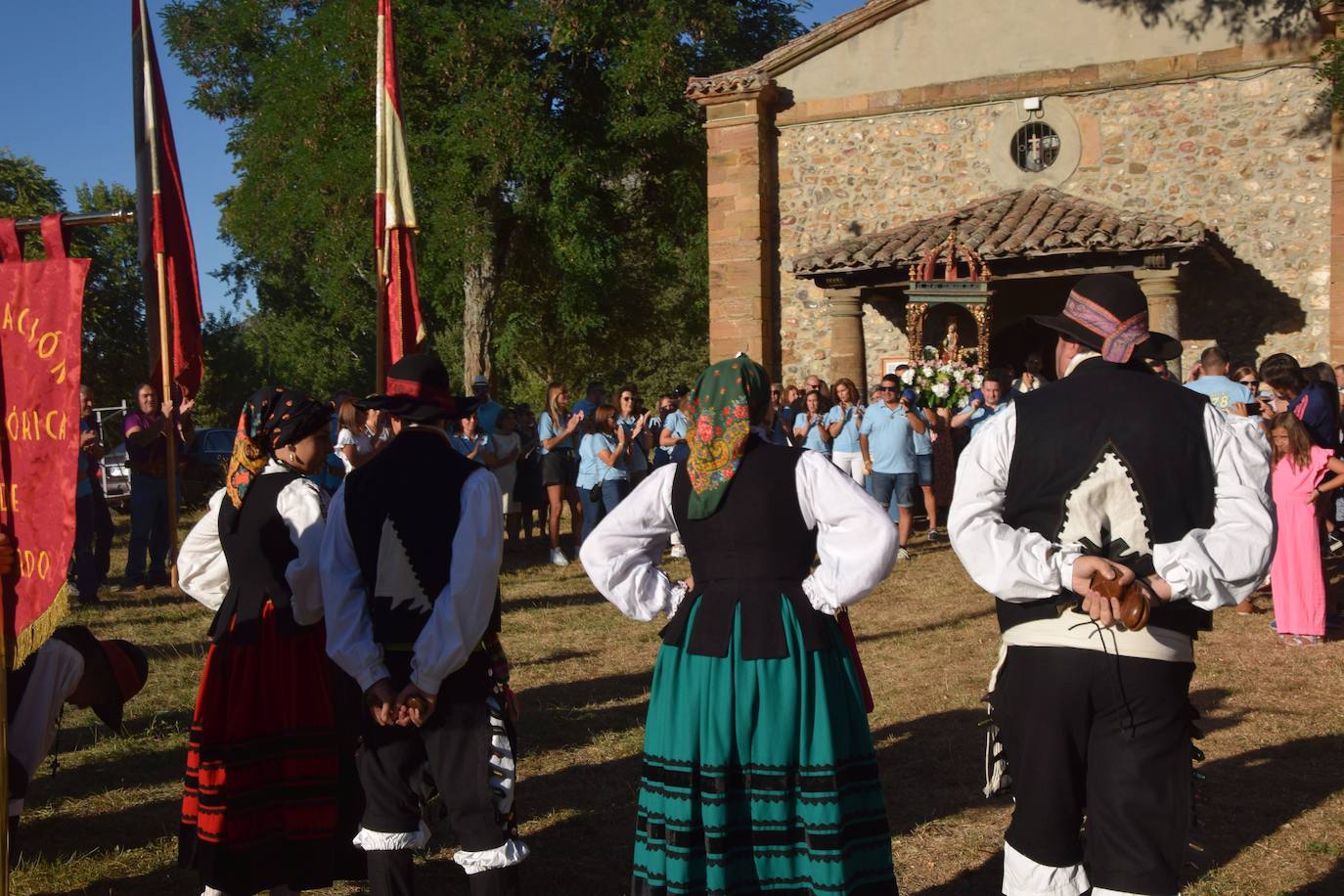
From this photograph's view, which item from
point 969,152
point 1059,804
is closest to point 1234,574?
A: point 1059,804

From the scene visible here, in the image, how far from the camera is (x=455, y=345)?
38125mm

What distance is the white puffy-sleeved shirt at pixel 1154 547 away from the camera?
2.93 m

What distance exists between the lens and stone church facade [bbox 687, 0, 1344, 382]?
1513 cm

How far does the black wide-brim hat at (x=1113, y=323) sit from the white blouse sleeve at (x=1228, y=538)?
0.78 feet

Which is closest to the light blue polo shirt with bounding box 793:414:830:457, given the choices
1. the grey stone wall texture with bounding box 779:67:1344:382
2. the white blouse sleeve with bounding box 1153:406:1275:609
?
the grey stone wall texture with bounding box 779:67:1344:382

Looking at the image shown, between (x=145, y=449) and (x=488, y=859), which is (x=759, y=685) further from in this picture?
(x=145, y=449)

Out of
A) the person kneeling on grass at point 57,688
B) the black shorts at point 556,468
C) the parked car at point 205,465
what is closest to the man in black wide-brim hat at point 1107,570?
the person kneeling on grass at point 57,688

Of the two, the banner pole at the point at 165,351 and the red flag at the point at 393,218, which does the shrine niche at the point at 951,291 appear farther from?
the banner pole at the point at 165,351

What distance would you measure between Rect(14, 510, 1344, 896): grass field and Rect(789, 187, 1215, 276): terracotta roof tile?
639cm

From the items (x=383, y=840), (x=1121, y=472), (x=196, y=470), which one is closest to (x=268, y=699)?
(x=383, y=840)

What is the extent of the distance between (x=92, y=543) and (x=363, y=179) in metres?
11.4

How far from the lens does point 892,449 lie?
467 inches

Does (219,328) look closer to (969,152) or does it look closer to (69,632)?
(969,152)

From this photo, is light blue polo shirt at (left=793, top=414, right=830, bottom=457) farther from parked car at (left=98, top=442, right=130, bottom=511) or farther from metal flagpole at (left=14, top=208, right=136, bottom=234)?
parked car at (left=98, top=442, right=130, bottom=511)
